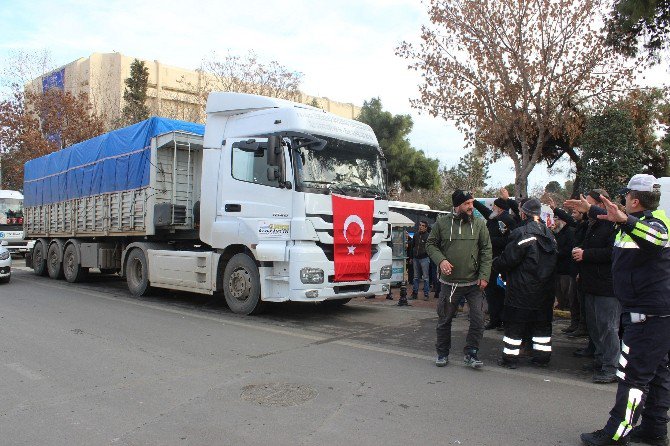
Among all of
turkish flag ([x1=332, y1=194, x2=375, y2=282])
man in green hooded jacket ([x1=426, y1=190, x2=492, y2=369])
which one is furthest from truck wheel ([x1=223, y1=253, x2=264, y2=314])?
man in green hooded jacket ([x1=426, y1=190, x2=492, y2=369])

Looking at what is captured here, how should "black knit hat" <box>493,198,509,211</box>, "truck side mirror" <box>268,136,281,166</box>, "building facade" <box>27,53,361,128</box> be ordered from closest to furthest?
1. "black knit hat" <box>493,198,509,211</box>
2. "truck side mirror" <box>268,136,281,166</box>
3. "building facade" <box>27,53,361,128</box>

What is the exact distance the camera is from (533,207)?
6184mm

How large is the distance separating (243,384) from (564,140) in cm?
1495

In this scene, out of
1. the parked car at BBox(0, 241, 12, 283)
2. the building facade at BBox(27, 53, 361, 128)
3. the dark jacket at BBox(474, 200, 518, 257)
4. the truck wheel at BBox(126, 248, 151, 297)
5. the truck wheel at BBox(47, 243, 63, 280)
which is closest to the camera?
the dark jacket at BBox(474, 200, 518, 257)

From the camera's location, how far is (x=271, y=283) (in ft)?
27.8

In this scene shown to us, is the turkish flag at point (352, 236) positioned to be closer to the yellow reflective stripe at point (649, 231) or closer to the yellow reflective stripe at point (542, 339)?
the yellow reflective stripe at point (542, 339)

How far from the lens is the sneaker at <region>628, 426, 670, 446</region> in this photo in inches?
153

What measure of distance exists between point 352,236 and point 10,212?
69.4ft

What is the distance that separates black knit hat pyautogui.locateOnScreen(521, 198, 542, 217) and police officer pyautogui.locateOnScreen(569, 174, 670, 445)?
83.6 inches

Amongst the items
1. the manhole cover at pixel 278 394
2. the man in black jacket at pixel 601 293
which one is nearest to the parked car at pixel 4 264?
the manhole cover at pixel 278 394

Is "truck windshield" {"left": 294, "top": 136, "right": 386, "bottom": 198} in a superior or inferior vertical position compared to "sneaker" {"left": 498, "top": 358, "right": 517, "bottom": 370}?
superior

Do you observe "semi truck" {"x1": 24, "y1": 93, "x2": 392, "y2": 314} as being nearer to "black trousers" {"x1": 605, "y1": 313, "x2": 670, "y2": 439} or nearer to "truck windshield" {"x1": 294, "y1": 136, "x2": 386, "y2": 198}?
"truck windshield" {"x1": 294, "y1": 136, "x2": 386, "y2": 198}

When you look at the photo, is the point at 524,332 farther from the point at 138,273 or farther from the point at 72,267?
the point at 72,267

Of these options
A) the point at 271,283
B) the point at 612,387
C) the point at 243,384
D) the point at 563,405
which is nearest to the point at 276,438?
Answer: the point at 243,384
